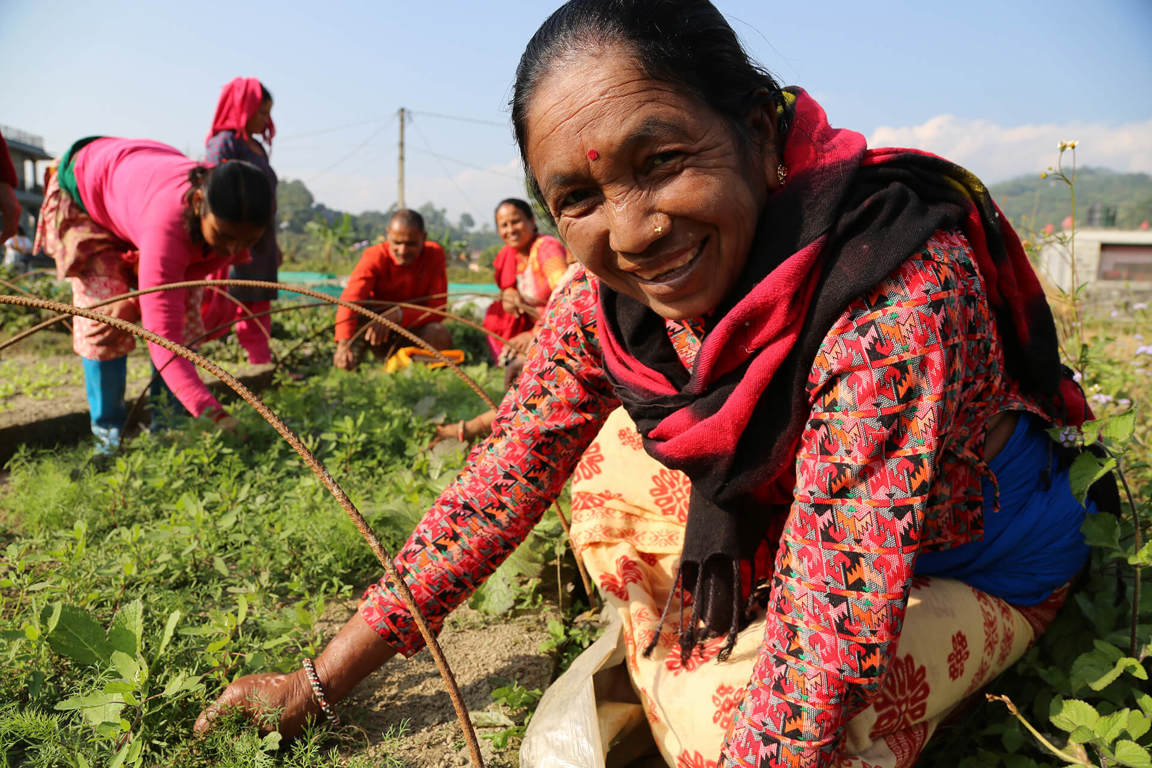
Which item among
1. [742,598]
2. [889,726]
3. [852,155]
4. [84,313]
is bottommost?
[889,726]

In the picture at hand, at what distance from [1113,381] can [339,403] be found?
3.37 metres

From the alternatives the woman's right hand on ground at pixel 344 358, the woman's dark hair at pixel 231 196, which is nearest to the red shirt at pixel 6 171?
the woman's dark hair at pixel 231 196

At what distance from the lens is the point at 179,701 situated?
5.07 ft

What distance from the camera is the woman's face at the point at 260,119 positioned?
477 cm

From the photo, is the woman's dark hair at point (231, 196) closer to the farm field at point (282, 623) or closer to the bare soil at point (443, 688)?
the farm field at point (282, 623)

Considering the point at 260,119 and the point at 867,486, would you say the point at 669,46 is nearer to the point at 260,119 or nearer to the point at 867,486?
the point at 867,486

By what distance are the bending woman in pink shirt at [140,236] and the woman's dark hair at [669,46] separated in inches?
86.9

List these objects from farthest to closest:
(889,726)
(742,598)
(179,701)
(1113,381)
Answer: (1113,381) < (179,701) < (742,598) < (889,726)

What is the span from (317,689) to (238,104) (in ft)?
14.0

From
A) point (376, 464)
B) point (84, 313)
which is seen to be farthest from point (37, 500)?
point (84, 313)

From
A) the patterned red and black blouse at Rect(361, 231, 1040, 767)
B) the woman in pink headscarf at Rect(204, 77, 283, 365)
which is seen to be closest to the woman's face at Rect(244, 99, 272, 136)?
the woman in pink headscarf at Rect(204, 77, 283, 365)

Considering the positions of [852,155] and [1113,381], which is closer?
[852,155]

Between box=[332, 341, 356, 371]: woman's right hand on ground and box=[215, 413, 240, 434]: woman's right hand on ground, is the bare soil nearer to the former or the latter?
box=[215, 413, 240, 434]: woman's right hand on ground

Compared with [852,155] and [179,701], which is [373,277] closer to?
[179,701]
